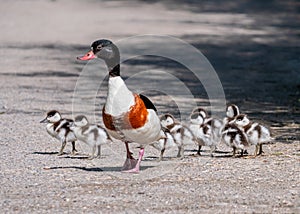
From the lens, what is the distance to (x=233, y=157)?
32.5ft

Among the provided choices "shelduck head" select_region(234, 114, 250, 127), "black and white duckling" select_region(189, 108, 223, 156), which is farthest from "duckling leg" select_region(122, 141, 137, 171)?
"shelduck head" select_region(234, 114, 250, 127)

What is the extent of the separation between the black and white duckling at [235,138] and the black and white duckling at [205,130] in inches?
5.7

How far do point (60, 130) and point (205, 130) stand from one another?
1707 millimetres

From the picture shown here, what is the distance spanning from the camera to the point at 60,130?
10.3m

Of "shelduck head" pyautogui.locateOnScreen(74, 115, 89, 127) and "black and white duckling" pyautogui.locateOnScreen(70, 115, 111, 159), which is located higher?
"shelduck head" pyautogui.locateOnScreen(74, 115, 89, 127)

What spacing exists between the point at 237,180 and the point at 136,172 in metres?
1.07

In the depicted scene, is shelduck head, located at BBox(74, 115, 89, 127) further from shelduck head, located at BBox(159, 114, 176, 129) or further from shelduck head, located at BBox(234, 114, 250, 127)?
shelduck head, located at BBox(234, 114, 250, 127)

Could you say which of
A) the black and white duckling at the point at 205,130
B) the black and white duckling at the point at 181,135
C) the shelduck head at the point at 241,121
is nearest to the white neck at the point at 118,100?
the black and white duckling at the point at 181,135

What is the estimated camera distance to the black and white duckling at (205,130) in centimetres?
1010

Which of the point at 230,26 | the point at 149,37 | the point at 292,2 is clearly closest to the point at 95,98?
the point at 149,37

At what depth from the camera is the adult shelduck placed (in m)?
8.59

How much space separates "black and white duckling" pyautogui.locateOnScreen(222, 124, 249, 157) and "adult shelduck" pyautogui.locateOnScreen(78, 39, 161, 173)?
1.23 m

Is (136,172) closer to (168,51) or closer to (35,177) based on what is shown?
(35,177)

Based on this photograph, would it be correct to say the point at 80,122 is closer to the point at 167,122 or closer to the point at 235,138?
the point at 167,122
